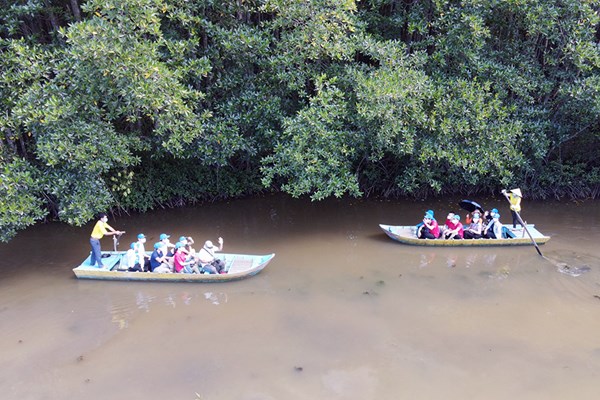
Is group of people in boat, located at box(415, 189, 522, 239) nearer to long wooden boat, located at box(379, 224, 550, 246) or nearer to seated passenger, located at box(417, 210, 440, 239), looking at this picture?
seated passenger, located at box(417, 210, 440, 239)

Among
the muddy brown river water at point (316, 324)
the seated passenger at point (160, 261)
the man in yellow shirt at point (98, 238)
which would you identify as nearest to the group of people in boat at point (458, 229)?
the muddy brown river water at point (316, 324)

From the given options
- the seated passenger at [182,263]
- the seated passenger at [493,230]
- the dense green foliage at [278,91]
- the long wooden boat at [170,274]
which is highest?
the dense green foliage at [278,91]

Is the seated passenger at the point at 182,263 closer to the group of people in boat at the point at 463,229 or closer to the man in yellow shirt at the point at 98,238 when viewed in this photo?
the man in yellow shirt at the point at 98,238

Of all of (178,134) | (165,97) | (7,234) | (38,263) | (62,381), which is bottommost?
(62,381)

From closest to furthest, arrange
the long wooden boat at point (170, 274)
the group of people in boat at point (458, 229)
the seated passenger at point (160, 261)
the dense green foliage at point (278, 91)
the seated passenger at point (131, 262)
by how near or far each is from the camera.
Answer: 1. the dense green foliage at point (278, 91)
2. the long wooden boat at point (170, 274)
3. the seated passenger at point (160, 261)
4. the seated passenger at point (131, 262)
5. the group of people in boat at point (458, 229)

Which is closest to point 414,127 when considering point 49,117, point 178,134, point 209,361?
point 178,134

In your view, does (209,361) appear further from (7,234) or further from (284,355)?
(7,234)
